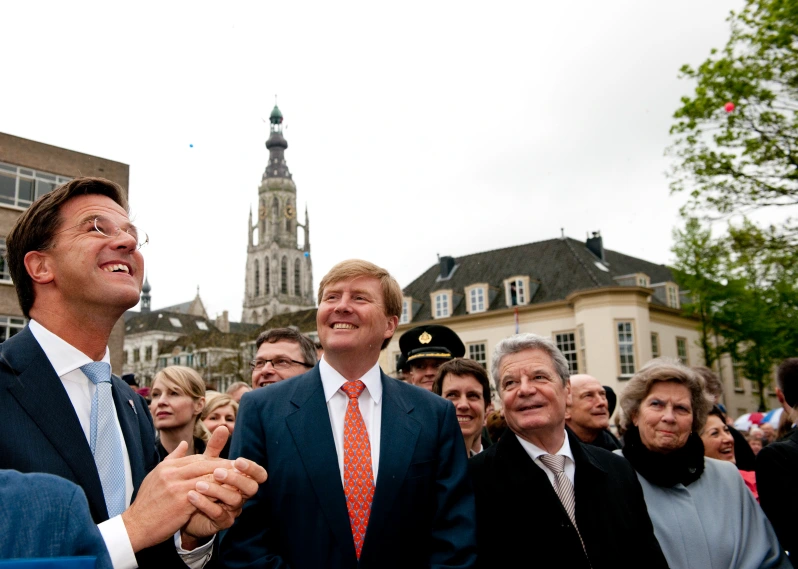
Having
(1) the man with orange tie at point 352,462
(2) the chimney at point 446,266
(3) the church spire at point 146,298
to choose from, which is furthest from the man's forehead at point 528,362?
(3) the church spire at point 146,298

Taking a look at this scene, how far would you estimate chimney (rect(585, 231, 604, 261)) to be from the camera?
41.4 m

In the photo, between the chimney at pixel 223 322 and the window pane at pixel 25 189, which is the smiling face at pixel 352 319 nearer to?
the window pane at pixel 25 189

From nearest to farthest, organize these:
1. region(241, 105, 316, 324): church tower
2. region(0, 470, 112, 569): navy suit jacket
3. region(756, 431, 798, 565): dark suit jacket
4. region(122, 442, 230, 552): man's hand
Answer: region(0, 470, 112, 569): navy suit jacket < region(122, 442, 230, 552): man's hand < region(756, 431, 798, 565): dark suit jacket < region(241, 105, 316, 324): church tower

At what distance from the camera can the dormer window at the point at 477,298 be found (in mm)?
38875

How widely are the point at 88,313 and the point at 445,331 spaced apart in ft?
12.2

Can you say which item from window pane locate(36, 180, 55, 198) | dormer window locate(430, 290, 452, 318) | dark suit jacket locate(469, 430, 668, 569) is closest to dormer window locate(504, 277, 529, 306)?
dormer window locate(430, 290, 452, 318)

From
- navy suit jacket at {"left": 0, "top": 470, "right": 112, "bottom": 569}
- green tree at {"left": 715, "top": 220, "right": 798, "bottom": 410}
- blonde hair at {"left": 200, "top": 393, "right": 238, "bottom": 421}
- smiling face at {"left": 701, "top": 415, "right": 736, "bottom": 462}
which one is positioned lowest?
smiling face at {"left": 701, "top": 415, "right": 736, "bottom": 462}

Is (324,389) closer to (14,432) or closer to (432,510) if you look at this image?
(432,510)

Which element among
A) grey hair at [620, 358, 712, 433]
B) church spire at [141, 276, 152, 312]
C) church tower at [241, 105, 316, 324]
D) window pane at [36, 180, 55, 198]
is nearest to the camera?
grey hair at [620, 358, 712, 433]

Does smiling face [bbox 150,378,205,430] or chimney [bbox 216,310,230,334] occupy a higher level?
chimney [bbox 216,310,230,334]

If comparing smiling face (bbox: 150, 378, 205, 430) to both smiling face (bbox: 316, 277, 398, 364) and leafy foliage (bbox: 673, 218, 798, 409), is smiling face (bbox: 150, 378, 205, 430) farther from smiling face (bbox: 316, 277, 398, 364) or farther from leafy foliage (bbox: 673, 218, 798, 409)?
leafy foliage (bbox: 673, 218, 798, 409)

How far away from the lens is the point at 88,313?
8.12 ft

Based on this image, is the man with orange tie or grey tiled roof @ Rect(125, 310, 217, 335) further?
grey tiled roof @ Rect(125, 310, 217, 335)

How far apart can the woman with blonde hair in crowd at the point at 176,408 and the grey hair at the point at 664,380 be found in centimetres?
329
